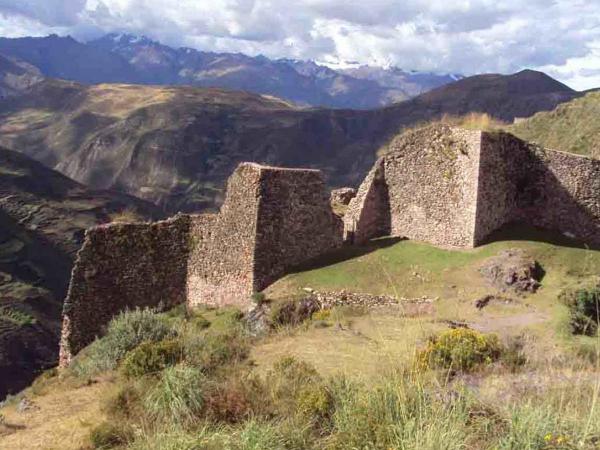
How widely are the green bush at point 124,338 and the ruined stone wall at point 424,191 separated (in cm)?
929

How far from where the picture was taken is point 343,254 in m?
23.3

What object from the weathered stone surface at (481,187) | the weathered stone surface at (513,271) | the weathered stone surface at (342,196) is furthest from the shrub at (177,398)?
the weathered stone surface at (342,196)

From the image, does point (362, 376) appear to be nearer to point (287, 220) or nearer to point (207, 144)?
point (287, 220)

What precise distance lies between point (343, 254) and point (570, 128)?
17.3m

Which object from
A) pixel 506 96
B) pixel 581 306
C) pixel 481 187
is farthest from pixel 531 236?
pixel 506 96

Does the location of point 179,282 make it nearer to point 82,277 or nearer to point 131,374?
point 82,277

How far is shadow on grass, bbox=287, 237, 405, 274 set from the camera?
22.8 metres

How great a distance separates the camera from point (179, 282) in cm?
2538

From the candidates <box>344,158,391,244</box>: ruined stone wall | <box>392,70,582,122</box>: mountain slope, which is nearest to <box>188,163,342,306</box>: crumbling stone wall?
<box>344,158,391,244</box>: ruined stone wall

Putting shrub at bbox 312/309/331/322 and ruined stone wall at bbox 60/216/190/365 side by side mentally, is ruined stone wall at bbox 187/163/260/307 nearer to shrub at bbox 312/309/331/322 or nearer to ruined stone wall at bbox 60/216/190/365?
ruined stone wall at bbox 60/216/190/365

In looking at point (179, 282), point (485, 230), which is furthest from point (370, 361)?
point (179, 282)

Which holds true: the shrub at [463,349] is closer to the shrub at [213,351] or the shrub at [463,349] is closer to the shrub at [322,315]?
the shrub at [213,351]

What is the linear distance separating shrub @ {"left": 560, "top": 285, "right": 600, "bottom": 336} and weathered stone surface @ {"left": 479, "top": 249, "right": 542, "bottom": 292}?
183cm

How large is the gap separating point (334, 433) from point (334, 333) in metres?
8.37
